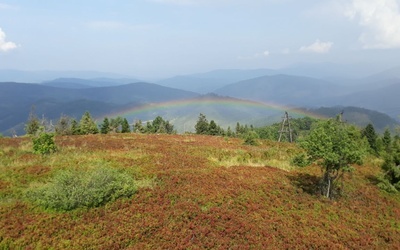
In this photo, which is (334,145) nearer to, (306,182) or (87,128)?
(306,182)

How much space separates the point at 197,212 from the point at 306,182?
9758 millimetres

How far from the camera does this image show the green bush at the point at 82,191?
12.4 m

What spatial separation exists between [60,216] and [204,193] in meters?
6.55

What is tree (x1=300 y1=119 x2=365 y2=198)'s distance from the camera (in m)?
16.0

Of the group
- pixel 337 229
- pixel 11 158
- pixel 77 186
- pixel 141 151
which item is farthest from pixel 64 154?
pixel 337 229

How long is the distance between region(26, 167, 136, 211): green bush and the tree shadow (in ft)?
34.0

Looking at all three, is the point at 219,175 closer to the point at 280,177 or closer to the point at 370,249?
the point at 280,177

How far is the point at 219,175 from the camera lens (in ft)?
59.3

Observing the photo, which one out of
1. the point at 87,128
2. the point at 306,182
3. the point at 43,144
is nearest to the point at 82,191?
the point at 43,144

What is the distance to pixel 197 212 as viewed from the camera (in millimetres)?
12805

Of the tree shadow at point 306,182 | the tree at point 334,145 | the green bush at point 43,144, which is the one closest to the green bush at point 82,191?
the green bush at point 43,144

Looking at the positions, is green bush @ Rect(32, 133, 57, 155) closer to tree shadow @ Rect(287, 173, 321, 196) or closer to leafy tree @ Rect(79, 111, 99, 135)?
tree shadow @ Rect(287, 173, 321, 196)

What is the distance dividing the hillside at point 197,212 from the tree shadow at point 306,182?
0.28 ft

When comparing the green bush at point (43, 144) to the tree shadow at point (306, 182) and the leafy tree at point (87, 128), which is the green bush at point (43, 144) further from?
the leafy tree at point (87, 128)
